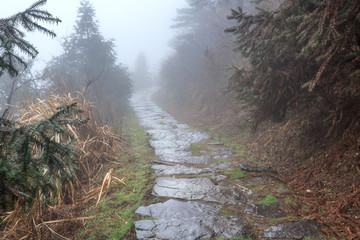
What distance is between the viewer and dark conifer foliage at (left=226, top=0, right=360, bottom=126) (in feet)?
9.43

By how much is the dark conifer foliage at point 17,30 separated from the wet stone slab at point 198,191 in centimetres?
245

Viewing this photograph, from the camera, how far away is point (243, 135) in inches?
291

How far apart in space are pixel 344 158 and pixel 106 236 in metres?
3.19

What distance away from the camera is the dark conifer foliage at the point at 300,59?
2.88 meters

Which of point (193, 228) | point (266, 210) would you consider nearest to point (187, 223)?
point (193, 228)

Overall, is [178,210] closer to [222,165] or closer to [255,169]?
[255,169]

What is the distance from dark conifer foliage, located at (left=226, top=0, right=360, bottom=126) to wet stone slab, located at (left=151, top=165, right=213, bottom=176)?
5.05ft

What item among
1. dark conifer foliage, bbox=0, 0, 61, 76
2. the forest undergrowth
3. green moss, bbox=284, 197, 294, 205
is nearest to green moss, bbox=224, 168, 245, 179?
the forest undergrowth

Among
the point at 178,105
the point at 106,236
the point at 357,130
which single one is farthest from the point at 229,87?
the point at 178,105

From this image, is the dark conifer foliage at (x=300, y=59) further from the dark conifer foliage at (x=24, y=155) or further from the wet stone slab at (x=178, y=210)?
the dark conifer foliage at (x=24, y=155)

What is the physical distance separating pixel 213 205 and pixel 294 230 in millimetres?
1034

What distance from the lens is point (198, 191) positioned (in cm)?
371

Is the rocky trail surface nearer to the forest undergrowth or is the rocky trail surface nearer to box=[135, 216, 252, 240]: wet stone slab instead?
box=[135, 216, 252, 240]: wet stone slab

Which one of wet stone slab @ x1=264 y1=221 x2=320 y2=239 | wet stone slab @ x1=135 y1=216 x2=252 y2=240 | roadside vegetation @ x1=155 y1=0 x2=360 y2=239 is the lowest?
wet stone slab @ x1=135 y1=216 x2=252 y2=240
